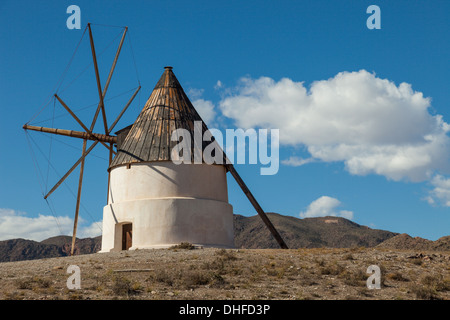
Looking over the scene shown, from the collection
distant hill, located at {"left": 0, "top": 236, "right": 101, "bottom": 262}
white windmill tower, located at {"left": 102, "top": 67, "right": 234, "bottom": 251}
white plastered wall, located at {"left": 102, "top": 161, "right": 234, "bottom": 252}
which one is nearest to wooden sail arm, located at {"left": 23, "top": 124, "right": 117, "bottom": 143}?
white windmill tower, located at {"left": 102, "top": 67, "right": 234, "bottom": 251}

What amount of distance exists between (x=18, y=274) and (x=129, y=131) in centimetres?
1252

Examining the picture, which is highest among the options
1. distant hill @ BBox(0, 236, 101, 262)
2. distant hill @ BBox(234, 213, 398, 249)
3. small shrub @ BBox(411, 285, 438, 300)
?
distant hill @ BBox(234, 213, 398, 249)

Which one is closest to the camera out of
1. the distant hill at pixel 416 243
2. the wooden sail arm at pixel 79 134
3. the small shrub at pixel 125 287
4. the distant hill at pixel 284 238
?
the small shrub at pixel 125 287

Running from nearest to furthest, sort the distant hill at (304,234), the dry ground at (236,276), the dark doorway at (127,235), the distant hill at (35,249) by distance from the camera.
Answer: the dry ground at (236,276), the dark doorway at (127,235), the distant hill at (304,234), the distant hill at (35,249)

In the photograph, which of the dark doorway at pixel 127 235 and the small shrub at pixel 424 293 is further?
the dark doorway at pixel 127 235

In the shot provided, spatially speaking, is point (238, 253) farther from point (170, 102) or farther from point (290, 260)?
point (170, 102)

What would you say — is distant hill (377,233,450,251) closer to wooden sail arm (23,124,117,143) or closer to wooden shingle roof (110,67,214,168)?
wooden shingle roof (110,67,214,168)

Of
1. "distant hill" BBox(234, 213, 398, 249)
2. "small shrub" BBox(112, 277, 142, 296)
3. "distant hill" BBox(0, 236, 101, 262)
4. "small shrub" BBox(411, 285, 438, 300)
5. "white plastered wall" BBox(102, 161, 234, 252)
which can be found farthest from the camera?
"distant hill" BBox(0, 236, 101, 262)

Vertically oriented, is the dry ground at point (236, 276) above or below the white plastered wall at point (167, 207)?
below

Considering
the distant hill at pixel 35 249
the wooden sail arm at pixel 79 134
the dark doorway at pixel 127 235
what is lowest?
the dark doorway at pixel 127 235

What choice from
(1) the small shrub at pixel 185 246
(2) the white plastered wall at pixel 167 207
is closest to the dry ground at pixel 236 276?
(1) the small shrub at pixel 185 246

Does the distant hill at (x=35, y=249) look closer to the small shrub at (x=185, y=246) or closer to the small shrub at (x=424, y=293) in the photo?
the small shrub at (x=185, y=246)

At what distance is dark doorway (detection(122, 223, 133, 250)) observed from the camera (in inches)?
1030

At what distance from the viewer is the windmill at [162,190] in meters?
24.4
